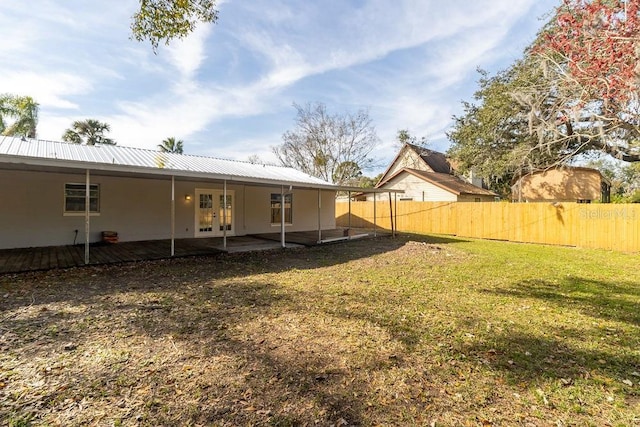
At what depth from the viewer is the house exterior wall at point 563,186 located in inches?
774

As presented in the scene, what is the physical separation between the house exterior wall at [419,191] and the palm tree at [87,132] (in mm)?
21310

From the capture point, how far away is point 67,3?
5.38 m

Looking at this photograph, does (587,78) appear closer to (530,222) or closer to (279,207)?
(530,222)

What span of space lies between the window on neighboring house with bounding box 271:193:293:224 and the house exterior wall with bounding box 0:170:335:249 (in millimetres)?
407

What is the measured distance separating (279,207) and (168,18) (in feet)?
32.0

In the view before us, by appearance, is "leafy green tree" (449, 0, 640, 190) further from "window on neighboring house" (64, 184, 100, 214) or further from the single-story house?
"window on neighboring house" (64, 184, 100, 214)

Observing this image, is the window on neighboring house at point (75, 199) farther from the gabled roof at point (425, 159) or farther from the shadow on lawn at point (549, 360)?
the gabled roof at point (425, 159)

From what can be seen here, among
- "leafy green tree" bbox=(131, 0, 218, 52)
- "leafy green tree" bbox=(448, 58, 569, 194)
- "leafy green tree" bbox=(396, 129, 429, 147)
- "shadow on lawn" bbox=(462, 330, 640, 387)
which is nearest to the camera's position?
"shadow on lawn" bbox=(462, 330, 640, 387)

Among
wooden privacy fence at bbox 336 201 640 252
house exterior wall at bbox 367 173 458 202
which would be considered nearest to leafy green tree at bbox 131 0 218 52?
wooden privacy fence at bbox 336 201 640 252

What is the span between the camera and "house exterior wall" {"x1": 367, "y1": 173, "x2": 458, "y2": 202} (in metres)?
21.4

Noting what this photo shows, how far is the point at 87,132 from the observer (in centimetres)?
2484

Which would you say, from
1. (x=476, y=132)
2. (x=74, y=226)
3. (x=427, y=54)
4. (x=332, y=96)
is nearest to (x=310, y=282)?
(x=74, y=226)

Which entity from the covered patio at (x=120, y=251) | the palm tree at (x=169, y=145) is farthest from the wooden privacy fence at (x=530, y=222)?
the palm tree at (x=169, y=145)

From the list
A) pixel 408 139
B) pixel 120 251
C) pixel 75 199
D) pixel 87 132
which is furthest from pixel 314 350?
pixel 408 139
